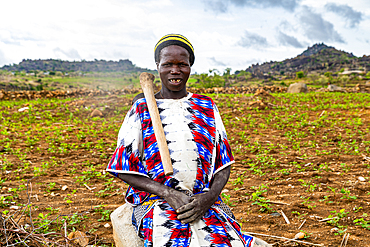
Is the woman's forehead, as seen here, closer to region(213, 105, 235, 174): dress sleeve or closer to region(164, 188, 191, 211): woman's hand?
region(213, 105, 235, 174): dress sleeve

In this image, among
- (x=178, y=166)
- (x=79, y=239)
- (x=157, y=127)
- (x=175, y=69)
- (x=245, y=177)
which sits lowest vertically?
(x=79, y=239)

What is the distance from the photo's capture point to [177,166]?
1846 mm

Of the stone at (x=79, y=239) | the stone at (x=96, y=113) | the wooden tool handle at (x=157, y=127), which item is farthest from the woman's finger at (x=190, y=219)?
the stone at (x=96, y=113)

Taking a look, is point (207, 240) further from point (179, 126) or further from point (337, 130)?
point (337, 130)

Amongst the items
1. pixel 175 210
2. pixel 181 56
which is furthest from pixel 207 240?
pixel 181 56

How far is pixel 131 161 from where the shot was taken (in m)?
1.83

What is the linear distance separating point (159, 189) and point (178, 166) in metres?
0.19

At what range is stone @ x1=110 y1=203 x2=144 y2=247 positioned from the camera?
201 centimetres

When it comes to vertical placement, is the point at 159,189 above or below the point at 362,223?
above

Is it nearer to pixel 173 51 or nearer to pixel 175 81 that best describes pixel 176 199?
pixel 175 81

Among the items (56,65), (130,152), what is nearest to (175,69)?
(130,152)

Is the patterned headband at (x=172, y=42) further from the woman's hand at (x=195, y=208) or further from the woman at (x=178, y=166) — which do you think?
the woman's hand at (x=195, y=208)

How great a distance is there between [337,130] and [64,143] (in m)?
6.61

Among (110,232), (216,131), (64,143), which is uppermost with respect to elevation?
(216,131)
